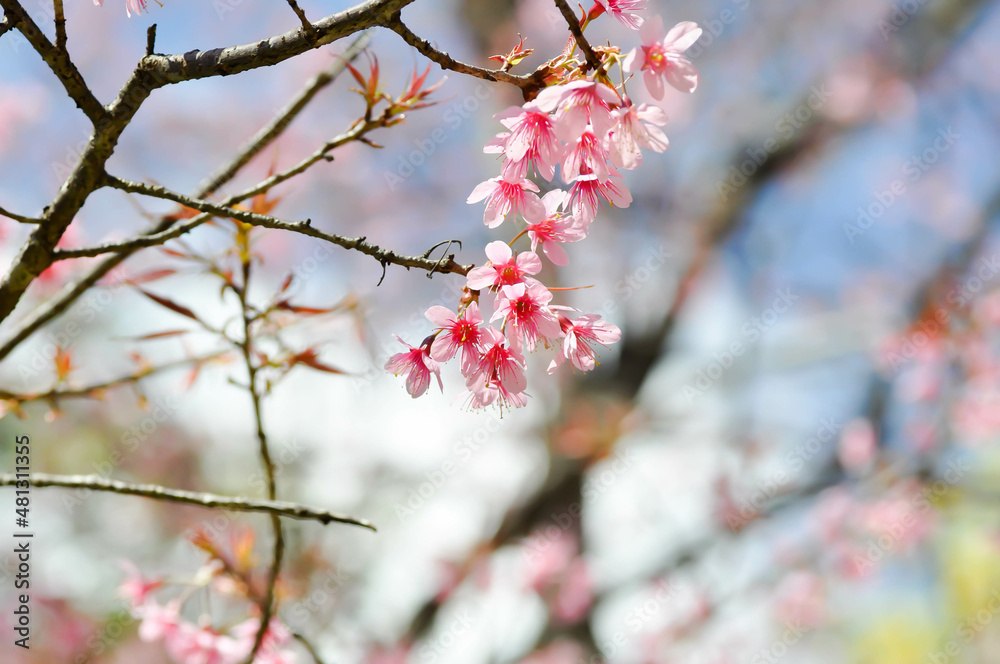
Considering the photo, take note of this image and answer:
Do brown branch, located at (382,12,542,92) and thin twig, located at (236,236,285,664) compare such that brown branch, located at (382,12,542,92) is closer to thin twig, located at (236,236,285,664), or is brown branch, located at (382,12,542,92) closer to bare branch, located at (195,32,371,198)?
bare branch, located at (195,32,371,198)

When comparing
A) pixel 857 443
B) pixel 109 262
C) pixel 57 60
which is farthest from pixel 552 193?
pixel 857 443

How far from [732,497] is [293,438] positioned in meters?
2.95

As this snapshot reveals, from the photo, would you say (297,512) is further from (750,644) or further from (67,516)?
(67,516)

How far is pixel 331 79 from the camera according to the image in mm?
1128

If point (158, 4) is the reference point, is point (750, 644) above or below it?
below

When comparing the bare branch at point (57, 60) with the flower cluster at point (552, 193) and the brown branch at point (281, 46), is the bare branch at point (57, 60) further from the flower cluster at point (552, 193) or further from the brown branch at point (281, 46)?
the flower cluster at point (552, 193)

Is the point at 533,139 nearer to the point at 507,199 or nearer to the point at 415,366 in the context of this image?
the point at 507,199

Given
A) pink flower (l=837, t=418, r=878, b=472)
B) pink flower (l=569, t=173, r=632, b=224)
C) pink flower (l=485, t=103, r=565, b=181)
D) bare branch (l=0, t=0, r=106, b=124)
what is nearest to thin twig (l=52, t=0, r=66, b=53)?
bare branch (l=0, t=0, r=106, b=124)

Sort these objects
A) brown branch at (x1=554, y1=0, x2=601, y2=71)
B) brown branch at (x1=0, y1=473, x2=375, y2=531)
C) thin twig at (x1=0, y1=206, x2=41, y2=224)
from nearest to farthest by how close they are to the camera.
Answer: brown branch at (x1=554, y1=0, x2=601, y2=71) → thin twig at (x1=0, y1=206, x2=41, y2=224) → brown branch at (x1=0, y1=473, x2=375, y2=531)

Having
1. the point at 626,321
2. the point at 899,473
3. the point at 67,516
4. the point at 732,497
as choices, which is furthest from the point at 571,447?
the point at 67,516

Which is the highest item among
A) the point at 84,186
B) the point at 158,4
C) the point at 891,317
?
the point at 891,317

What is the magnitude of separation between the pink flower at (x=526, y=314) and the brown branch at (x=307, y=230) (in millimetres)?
54

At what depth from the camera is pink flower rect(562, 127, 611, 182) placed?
633mm

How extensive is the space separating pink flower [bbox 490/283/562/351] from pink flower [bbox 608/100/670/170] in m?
0.15
